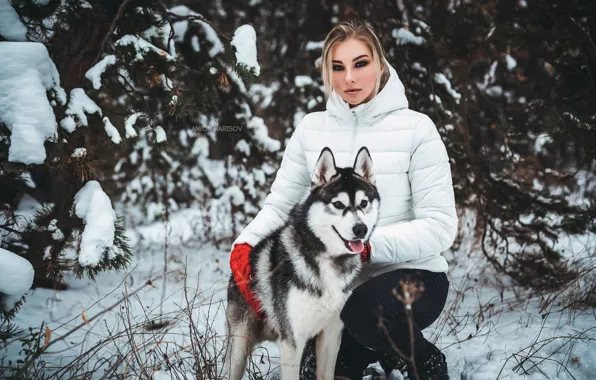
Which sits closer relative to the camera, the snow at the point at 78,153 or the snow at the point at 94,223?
the snow at the point at 94,223

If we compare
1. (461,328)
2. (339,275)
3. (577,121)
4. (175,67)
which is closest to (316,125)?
(339,275)

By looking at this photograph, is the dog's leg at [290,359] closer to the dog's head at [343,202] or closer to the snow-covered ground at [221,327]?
the snow-covered ground at [221,327]

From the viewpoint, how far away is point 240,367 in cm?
254

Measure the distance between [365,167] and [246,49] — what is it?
1.31m

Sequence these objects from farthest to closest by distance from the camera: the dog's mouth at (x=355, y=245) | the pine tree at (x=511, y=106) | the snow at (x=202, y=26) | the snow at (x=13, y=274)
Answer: the snow at (x=202, y=26) < the pine tree at (x=511, y=106) < the dog's mouth at (x=355, y=245) < the snow at (x=13, y=274)

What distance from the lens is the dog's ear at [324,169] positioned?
2.33m

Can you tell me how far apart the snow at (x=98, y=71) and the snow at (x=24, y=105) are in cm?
64

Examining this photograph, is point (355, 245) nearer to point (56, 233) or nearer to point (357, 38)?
point (357, 38)

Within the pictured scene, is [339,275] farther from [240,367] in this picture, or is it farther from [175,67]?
[175,67]

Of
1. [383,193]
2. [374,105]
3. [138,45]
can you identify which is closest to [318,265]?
[383,193]

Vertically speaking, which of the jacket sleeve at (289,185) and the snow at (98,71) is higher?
the snow at (98,71)

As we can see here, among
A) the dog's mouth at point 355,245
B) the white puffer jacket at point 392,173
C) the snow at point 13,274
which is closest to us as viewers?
the snow at point 13,274

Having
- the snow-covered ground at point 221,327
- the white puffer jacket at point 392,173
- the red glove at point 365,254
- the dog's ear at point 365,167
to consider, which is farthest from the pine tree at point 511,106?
the red glove at point 365,254

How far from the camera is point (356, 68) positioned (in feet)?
8.12
